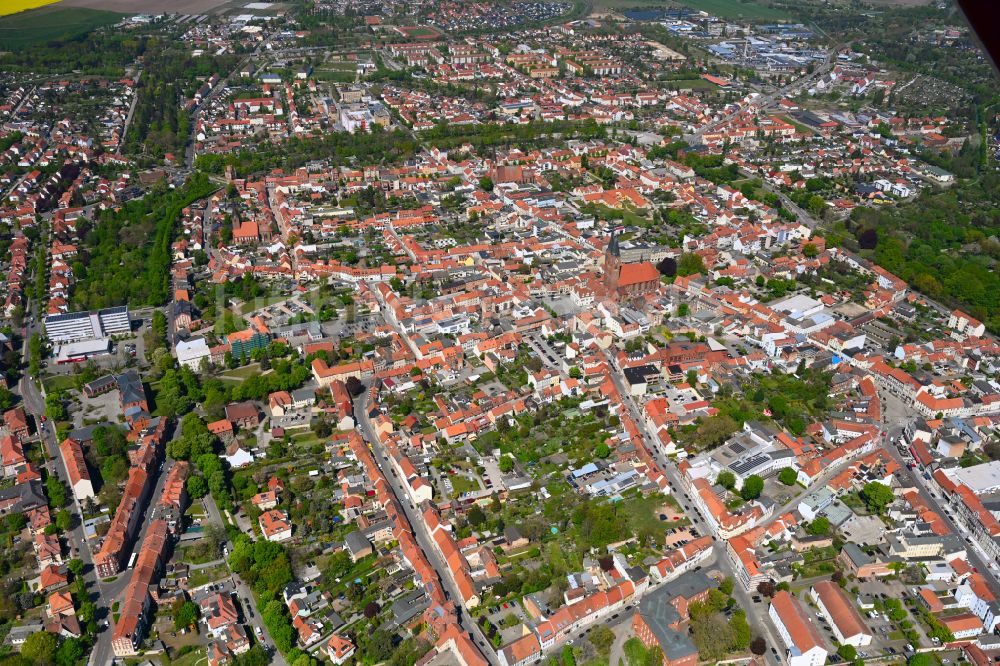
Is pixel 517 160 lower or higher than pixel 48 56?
lower

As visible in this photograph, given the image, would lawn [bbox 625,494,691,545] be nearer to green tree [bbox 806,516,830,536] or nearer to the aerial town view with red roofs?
the aerial town view with red roofs

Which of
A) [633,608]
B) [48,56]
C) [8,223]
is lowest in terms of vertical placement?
[633,608]

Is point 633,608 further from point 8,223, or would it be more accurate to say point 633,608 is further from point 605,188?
A: point 8,223

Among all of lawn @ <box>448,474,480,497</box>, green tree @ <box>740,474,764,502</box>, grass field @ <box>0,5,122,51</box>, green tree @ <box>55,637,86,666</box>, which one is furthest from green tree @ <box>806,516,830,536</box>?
grass field @ <box>0,5,122,51</box>

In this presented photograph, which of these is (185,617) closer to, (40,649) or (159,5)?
(40,649)

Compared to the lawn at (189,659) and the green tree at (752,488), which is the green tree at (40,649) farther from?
the green tree at (752,488)

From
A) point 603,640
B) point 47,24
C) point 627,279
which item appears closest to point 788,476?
point 603,640

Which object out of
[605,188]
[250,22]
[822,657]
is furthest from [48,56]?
[822,657]
